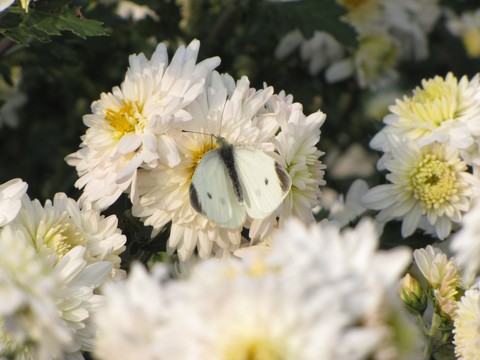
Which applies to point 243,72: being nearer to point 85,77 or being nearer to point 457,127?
point 85,77

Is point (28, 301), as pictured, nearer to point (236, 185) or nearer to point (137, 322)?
point (137, 322)

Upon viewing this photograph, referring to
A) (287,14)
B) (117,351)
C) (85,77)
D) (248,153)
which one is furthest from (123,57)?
(117,351)

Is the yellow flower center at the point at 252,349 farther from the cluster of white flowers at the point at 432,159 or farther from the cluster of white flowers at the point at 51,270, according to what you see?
the cluster of white flowers at the point at 432,159

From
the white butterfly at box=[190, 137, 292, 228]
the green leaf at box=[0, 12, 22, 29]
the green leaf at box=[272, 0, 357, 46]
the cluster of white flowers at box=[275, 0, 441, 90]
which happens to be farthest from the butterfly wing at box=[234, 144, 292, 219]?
the cluster of white flowers at box=[275, 0, 441, 90]

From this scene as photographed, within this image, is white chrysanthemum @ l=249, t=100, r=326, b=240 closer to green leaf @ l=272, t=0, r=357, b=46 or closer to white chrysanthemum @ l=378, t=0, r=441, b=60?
green leaf @ l=272, t=0, r=357, b=46

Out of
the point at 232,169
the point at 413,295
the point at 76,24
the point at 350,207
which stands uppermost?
the point at 76,24

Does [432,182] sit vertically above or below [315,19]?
below

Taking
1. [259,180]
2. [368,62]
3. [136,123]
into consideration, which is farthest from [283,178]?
[368,62]
